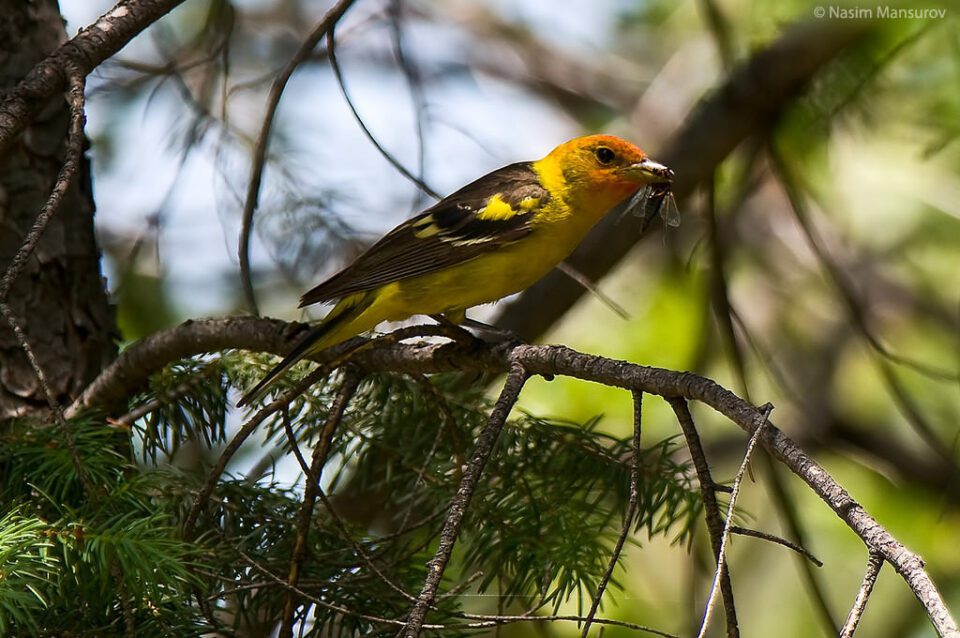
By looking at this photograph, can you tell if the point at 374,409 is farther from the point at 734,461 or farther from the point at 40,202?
the point at 734,461

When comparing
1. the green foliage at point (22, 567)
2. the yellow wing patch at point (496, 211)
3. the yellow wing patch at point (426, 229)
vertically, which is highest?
the yellow wing patch at point (496, 211)

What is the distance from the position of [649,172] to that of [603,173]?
0.27 m

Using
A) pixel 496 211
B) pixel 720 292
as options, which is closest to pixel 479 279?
pixel 496 211

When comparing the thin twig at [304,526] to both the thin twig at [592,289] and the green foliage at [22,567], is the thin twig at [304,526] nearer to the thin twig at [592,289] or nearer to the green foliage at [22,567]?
the green foliage at [22,567]

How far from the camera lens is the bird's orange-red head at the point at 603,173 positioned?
12.4 feet

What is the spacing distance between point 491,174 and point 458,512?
261cm

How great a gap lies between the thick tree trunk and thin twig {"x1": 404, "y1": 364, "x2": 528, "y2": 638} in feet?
4.99

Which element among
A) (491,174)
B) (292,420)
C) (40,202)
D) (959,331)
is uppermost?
(959,331)

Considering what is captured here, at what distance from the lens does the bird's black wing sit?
11.2ft

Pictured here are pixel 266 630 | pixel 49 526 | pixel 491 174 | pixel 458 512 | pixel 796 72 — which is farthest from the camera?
pixel 491 174

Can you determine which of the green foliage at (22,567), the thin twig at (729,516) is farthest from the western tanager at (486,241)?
the thin twig at (729,516)

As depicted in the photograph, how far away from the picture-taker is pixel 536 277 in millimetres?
3664

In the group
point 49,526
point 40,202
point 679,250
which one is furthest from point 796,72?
point 49,526

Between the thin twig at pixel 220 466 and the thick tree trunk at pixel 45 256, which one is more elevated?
the thick tree trunk at pixel 45 256
